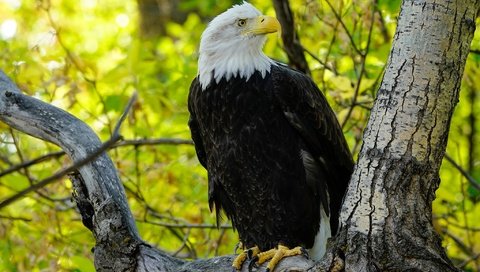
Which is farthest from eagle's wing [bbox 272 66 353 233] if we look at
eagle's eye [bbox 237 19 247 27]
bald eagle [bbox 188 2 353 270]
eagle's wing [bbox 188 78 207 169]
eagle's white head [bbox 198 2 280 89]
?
eagle's wing [bbox 188 78 207 169]

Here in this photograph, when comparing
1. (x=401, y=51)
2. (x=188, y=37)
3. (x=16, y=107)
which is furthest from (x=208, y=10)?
(x=401, y=51)

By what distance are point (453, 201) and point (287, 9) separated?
170cm

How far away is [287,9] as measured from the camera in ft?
15.6

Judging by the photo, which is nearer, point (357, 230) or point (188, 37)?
point (357, 230)

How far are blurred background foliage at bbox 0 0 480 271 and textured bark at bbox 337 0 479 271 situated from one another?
5.46ft

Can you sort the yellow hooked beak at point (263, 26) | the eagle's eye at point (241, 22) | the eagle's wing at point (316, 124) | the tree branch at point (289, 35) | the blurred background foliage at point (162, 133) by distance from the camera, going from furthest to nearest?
the blurred background foliage at point (162, 133) < the tree branch at point (289, 35) < the eagle's eye at point (241, 22) < the yellow hooked beak at point (263, 26) < the eagle's wing at point (316, 124)

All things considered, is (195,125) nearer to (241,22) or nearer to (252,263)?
(241,22)

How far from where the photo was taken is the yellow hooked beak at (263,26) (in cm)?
421

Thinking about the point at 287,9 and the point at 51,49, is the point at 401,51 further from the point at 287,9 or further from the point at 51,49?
Answer: the point at 51,49

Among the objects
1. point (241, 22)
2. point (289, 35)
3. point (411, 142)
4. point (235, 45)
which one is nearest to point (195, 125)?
point (235, 45)

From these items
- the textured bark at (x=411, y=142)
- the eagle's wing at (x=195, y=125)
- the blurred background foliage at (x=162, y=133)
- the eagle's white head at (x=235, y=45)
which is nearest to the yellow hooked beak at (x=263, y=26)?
the eagle's white head at (x=235, y=45)

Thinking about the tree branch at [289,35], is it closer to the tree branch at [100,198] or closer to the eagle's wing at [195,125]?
the eagle's wing at [195,125]

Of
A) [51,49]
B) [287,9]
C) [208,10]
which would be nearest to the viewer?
[287,9]

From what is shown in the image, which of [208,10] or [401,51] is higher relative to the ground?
[208,10]
